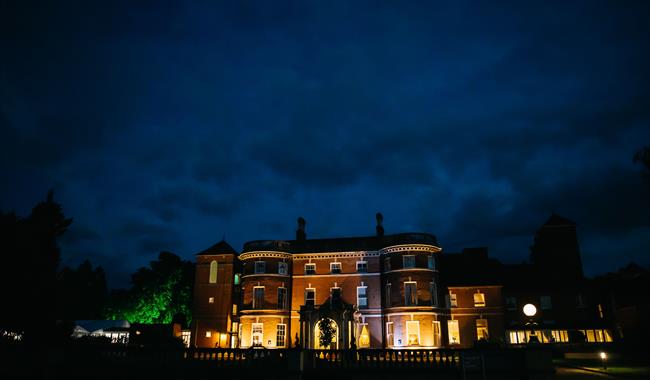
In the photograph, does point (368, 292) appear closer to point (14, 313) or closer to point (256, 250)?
point (256, 250)

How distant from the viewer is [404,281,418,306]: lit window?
41.6m

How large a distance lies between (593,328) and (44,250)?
50657 mm

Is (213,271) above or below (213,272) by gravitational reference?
above

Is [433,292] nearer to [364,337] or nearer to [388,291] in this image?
[388,291]

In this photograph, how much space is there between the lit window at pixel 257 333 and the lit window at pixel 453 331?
18.8m

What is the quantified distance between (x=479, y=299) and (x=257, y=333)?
2284 cm

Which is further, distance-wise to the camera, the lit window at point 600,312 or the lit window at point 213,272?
the lit window at point 600,312

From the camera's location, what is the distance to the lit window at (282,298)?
4453 cm

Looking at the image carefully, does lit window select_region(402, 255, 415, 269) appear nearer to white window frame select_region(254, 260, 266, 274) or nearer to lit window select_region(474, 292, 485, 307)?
lit window select_region(474, 292, 485, 307)

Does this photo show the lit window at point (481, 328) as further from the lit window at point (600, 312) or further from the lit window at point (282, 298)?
the lit window at point (282, 298)

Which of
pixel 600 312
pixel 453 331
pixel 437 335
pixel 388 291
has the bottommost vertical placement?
pixel 437 335

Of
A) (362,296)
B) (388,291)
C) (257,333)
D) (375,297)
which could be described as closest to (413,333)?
(388,291)

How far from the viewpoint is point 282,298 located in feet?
147

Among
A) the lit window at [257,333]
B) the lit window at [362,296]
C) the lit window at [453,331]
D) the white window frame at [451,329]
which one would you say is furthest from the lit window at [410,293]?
the lit window at [257,333]
